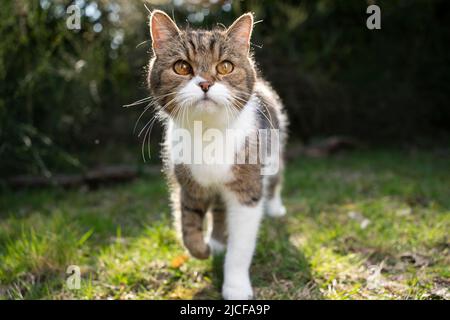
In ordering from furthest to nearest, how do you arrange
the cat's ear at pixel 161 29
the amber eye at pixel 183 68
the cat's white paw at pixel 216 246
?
the cat's white paw at pixel 216 246 → the cat's ear at pixel 161 29 → the amber eye at pixel 183 68

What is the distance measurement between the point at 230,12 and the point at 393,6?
6.44 feet

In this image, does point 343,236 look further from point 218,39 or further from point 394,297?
point 218,39

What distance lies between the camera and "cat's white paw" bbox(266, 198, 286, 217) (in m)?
3.18

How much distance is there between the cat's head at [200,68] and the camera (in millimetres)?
1933

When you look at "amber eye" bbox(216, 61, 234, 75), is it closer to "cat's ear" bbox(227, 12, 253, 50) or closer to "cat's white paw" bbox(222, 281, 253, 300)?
"cat's ear" bbox(227, 12, 253, 50)

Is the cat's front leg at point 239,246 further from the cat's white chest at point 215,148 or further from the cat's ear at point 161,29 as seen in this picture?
the cat's ear at point 161,29

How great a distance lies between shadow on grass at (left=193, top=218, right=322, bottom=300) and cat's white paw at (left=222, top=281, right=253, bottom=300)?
0.05m

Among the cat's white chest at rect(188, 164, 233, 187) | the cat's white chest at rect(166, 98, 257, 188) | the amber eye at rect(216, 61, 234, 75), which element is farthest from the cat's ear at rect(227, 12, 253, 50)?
the cat's white chest at rect(188, 164, 233, 187)

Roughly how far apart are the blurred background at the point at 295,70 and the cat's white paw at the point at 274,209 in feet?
6.72

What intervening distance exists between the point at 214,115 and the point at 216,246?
2.95 feet

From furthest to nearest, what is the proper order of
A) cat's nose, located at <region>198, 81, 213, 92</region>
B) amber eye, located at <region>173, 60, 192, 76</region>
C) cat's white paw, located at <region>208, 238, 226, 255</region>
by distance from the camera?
cat's white paw, located at <region>208, 238, 226, 255</region>, amber eye, located at <region>173, 60, 192, 76</region>, cat's nose, located at <region>198, 81, 213, 92</region>

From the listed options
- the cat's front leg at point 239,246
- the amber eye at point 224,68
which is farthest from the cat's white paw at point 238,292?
the amber eye at point 224,68

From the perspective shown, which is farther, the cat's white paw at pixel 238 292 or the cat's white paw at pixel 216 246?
the cat's white paw at pixel 216 246
